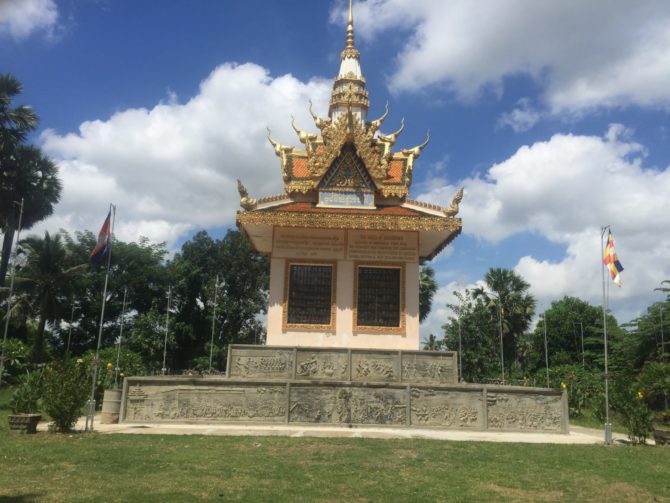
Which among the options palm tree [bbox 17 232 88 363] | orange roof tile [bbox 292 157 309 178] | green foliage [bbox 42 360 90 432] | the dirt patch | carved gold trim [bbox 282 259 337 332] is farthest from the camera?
palm tree [bbox 17 232 88 363]

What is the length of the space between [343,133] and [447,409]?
30.6ft

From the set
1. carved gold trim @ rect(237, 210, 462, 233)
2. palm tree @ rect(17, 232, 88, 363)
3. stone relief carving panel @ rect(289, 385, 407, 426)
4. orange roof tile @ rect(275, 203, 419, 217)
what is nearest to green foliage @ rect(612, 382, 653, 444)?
stone relief carving panel @ rect(289, 385, 407, 426)

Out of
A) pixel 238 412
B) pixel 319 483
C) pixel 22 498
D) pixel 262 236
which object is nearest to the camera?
pixel 22 498

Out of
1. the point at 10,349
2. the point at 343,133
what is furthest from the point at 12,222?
the point at 343,133

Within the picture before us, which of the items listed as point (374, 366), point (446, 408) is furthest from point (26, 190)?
point (446, 408)

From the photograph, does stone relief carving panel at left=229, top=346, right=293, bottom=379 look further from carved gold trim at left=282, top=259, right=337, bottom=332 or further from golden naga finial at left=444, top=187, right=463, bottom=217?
golden naga finial at left=444, top=187, right=463, bottom=217

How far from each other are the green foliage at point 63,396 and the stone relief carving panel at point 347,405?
193 inches

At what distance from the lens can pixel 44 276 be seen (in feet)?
92.4

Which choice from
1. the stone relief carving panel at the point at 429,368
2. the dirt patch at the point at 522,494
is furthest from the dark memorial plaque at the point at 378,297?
the dirt patch at the point at 522,494

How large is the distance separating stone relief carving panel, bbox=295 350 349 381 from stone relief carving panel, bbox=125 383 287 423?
1.68 meters

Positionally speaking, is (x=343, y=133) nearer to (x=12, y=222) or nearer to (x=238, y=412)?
(x=238, y=412)

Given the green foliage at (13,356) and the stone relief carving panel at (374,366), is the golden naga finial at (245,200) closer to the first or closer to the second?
the stone relief carving panel at (374,366)

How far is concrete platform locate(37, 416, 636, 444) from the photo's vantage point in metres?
11.7

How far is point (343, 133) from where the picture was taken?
1769 cm
